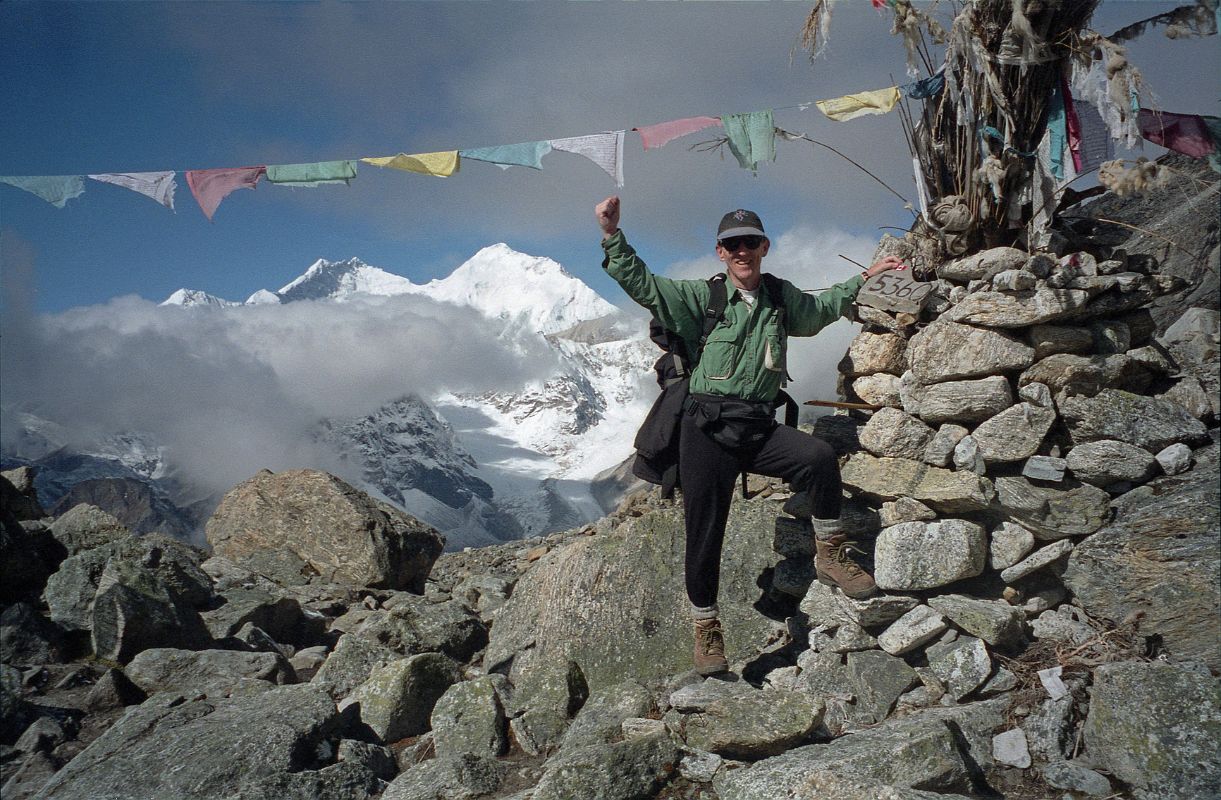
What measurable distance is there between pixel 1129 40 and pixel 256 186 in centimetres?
996

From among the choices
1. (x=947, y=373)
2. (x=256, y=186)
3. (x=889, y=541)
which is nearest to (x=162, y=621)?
(x=256, y=186)

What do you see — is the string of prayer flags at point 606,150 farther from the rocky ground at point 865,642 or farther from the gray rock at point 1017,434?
the gray rock at point 1017,434

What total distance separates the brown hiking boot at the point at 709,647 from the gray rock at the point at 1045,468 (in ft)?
9.87

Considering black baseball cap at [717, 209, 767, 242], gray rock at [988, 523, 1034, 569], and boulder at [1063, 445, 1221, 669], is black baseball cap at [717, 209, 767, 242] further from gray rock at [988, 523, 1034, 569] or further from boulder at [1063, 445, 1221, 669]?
boulder at [1063, 445, 1221, 669]

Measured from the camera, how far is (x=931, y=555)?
600cm

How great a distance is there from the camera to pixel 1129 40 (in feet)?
21.5

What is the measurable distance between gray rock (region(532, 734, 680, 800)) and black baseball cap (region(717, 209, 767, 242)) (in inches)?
149

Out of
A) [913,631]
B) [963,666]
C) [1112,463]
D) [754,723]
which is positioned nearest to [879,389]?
[1112,463]

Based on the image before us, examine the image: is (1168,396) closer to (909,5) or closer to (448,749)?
(909,5)

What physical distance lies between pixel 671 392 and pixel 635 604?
2226mm

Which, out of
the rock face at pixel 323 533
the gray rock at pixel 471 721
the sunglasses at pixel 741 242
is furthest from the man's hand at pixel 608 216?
the rock face at pixel 323 533

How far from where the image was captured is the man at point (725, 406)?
18.1 ft

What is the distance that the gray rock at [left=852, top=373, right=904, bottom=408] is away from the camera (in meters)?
7.32

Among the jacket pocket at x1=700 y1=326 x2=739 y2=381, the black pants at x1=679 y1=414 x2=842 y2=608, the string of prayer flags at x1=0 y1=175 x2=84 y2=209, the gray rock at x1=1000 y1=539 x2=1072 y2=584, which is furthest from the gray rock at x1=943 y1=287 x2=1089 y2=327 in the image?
the string of prayer flags at x1=0 y1=175 x2=84 y2=209
